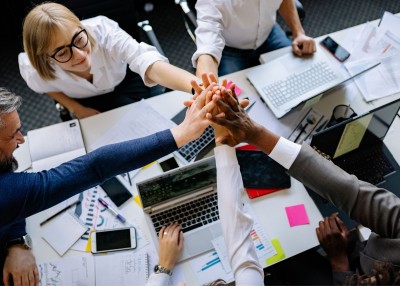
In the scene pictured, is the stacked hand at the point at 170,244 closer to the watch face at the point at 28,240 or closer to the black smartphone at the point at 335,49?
the watch face at the point at 28,240

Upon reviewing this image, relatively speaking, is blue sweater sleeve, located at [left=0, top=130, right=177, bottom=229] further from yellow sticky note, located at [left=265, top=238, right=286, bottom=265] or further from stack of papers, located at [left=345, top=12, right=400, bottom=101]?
stack of papers, located at [left=345, top=12, right=400, bottom=101]

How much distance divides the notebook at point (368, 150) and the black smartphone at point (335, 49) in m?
0.45

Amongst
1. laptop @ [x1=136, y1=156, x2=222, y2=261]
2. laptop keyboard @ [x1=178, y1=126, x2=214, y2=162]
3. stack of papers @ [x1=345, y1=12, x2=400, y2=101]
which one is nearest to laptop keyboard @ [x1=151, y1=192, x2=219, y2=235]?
laptop @ [x1=136, y1=156, x2=222, y2=261]

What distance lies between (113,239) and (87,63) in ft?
2.54

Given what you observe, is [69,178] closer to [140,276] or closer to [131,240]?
[131,240]

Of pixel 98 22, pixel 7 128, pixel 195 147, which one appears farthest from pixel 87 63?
pixel 195 147

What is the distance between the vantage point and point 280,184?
156 centimetres

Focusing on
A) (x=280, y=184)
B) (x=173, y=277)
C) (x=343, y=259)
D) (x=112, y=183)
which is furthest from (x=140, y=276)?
(x=343, y=259)

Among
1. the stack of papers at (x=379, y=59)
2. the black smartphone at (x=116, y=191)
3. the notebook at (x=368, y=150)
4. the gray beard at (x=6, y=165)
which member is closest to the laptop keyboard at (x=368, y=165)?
the notebook at (x=368, y=150)

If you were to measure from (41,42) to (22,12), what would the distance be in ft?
1.24

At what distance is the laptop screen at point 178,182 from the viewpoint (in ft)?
4.65

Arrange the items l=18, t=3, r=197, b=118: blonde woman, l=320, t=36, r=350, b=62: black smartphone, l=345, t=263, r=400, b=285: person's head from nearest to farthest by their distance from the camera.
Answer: l=345, t=263, r=400, b=285: person's head < l=18, t=3, r=197, b=118: blonde woman < l=320, t=36, r=350, b=62: black smartphone

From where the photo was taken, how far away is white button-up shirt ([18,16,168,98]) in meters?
1.71

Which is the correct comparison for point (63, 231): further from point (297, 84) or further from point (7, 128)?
point (297, 84)
